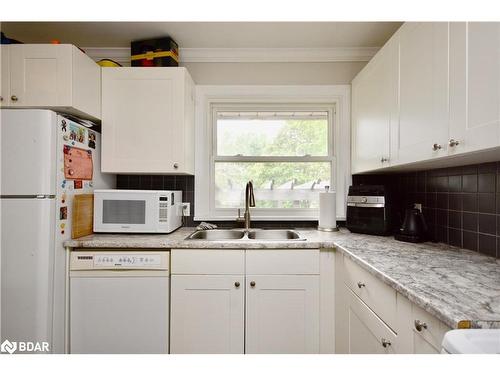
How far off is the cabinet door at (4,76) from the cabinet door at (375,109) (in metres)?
2.38

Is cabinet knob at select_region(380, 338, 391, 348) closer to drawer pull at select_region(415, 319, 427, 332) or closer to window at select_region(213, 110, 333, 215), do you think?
drawer pull at select_region(415, 319, 427, 332)

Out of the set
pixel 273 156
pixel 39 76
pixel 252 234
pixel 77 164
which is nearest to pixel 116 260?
pixel 77 164

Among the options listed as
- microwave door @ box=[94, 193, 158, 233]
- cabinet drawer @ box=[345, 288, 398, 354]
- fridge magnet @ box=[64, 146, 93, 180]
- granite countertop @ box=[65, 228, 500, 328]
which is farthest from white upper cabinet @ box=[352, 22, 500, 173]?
fridge magnet @ box=[64, 146, 93, 180]

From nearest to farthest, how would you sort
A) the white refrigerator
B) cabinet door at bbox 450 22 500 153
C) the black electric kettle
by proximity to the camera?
cabinet door at bbox 450 22 500 153
the white refrigerator
the black electric kettle

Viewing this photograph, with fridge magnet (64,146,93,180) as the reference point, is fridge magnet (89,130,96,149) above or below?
above

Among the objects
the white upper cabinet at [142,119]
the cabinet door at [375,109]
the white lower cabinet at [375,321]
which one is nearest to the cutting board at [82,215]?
the white upper cabinet at [142,119]

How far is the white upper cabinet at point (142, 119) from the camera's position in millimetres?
1948

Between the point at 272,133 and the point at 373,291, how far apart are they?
1.52 m

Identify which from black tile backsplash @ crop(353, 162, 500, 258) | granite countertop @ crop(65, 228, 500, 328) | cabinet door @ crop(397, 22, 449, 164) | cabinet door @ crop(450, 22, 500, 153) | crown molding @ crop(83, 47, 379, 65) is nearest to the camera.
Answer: granite countertop @ crop(65, 228, 500, 328)

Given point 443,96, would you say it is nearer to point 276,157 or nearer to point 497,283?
point 497,283

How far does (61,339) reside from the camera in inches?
62.0

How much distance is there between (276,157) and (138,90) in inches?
47.1

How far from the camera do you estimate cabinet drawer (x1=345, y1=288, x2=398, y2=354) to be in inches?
40.5

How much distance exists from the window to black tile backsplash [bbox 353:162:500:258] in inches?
27.5
